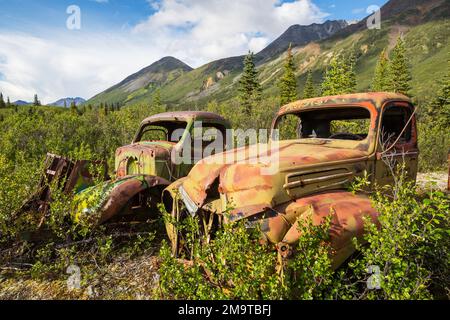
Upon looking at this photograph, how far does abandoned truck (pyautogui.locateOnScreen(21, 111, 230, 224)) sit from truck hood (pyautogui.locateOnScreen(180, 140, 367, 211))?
1.22 m

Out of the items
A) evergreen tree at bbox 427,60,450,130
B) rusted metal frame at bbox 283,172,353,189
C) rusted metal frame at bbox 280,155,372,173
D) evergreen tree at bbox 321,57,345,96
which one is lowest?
rusted metal frame at bbox 283,172,353,189

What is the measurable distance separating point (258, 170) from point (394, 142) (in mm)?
1999

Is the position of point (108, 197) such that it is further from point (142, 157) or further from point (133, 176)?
point (142, 157)

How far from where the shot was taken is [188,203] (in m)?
3.62

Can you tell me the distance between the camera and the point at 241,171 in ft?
10.7

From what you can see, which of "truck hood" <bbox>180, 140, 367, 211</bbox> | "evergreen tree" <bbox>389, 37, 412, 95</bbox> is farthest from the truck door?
"evergreen tree" <bbox>389, 37, 412, 95</bbox>

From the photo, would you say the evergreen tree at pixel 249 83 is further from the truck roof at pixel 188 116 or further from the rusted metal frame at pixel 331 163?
the rusted metal frame at pixel 331 163

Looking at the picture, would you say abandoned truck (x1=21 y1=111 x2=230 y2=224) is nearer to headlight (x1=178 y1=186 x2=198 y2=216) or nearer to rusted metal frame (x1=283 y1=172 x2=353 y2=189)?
headlight (x1=178 y1=186 x2=198 y2=216)

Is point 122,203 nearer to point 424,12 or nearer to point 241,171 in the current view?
point 241,171

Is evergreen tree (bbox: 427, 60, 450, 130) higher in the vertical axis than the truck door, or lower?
higher

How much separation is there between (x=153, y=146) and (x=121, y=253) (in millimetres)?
2121

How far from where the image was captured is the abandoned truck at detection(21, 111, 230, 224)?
4.40 metres

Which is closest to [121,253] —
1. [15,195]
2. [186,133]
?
[15,195]

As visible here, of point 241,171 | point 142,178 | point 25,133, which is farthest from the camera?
point 25,133
